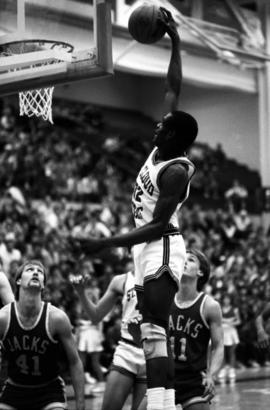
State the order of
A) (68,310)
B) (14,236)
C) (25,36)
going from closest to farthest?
(25,36) < (68,310) < (14,236)

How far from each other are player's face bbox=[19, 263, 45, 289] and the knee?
1.59m

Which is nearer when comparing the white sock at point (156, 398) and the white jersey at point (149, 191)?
the white sock at point (156, 398)

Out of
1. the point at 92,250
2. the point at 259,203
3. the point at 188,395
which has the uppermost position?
the point at 92,250

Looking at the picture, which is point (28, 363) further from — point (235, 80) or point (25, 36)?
point (235, 80)

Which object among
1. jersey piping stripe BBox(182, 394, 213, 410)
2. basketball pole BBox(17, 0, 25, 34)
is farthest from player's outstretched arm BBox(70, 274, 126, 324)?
basketball pole BBox(17, 0, 25, 34)

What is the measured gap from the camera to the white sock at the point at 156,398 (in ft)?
17.3

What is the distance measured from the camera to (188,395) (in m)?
7.04

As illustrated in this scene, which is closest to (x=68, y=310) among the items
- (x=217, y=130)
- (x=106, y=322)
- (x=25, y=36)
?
(x=106, y=322)

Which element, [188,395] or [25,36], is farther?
[25,36]

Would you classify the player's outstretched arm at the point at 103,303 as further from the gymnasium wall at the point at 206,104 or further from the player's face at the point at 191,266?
the gymnasium wall at the point at 206,104

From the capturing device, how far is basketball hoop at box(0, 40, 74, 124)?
25.7 ft

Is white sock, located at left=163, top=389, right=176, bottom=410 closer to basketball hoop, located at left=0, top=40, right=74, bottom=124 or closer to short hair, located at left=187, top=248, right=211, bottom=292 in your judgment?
short hair, located at left=187, top=248, right=211, bottom=292

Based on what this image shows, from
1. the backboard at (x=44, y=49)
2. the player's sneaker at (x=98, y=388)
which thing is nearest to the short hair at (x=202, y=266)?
the backboard at (x=44, y=49)

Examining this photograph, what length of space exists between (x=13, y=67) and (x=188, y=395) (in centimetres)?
294
